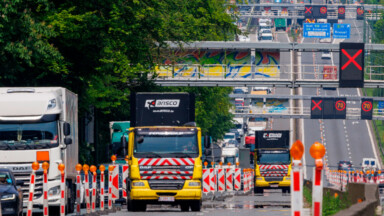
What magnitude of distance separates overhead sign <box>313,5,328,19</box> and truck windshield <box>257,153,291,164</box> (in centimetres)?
11330

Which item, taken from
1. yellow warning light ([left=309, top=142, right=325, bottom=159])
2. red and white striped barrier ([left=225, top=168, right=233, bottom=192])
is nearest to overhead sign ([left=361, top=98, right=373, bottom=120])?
red and white striped barrier ([left=225, top=168, right=233, bottom=192])

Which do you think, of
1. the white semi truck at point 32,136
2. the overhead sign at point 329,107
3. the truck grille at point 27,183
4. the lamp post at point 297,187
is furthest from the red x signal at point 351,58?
the lamp post at point 297,187

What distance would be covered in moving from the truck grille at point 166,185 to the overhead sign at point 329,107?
194 feet

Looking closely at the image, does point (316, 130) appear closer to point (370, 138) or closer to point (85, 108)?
point (370, 138)

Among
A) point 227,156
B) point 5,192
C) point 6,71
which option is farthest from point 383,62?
point 5,192

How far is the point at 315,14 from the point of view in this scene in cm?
16675

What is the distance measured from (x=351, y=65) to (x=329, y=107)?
28.4 meters

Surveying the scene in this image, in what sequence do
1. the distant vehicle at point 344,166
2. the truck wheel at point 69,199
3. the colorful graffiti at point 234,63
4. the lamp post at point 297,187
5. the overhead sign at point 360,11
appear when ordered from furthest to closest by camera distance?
the overhead sign at point 360,11
the distant vehicle at point 344,166
the colorful graffiti at point 234,63
the truck wheel at point 69,199
the lamp post at point 297,187

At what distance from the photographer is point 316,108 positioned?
85.8 metres

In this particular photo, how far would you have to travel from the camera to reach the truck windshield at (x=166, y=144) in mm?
26688

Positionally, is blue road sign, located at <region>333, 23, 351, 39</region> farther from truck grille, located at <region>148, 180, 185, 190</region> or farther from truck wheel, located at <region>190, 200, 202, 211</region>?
truck grille, located at <region>148, 180, 185, 190</region>

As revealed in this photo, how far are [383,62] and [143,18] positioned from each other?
3390 inches

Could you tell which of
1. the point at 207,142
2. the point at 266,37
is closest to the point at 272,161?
the point at 207,142

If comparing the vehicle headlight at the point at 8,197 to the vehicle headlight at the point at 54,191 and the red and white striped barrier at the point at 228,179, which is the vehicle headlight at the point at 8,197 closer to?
the vehicle headlight at the point at 54,191
